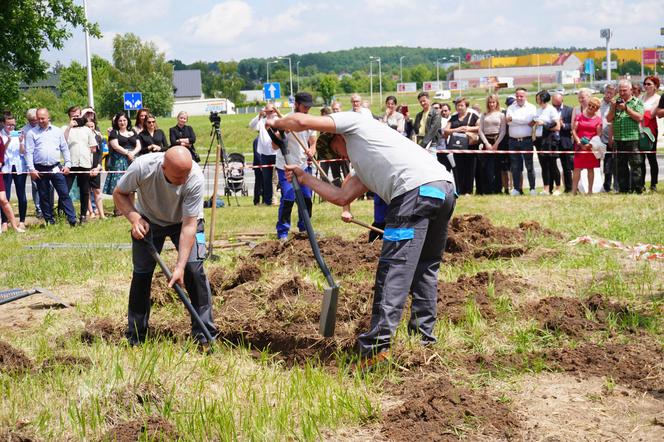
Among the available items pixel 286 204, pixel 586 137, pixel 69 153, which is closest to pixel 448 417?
pixel 286 204

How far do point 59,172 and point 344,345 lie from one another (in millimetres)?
9542

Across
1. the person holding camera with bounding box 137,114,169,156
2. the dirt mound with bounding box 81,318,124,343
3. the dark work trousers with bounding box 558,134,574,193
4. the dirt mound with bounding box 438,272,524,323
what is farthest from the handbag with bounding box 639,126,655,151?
the dirt mound with bounding box 81,318,124,343

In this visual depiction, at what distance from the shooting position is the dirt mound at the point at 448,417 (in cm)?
500

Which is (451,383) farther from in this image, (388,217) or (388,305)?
(388,217)

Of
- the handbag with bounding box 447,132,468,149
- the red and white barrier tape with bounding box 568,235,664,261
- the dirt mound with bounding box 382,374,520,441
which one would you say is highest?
the handbag with bounding box 447,132,468,149

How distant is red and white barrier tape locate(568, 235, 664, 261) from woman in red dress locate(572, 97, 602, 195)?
5.39 metres

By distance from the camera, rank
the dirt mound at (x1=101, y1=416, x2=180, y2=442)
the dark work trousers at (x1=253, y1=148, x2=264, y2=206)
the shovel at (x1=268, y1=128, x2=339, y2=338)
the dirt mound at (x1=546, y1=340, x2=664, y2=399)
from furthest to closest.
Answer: the dark work trousers at (x1=253, y1=148, x2=264, y2=206) < the shovel at (x1=268, y1=128, x2=339, y2=338) < the dirt mound at (x1=546, y1=340, x2=664, y2=399) < the dirt mound at (x1=101, y1=416, x2=180, y2=442)

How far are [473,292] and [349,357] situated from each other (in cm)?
181

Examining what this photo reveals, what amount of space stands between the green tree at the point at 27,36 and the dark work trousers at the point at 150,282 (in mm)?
14954

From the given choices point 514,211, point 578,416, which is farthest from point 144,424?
point 514,211

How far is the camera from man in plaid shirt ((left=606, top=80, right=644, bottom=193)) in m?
14.9

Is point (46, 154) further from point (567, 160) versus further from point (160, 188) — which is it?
point (567, 160)

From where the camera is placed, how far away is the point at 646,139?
15.1 metres

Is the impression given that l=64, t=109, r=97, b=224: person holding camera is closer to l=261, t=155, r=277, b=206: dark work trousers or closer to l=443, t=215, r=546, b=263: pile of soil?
l=261, t=155, r=277, b=206: dark work trousers
